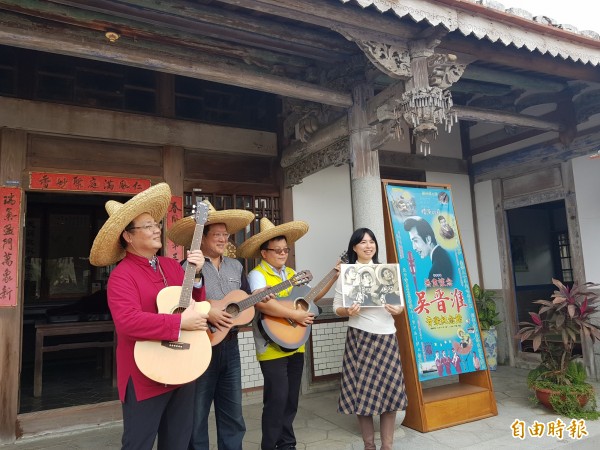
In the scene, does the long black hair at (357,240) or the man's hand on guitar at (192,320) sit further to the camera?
the long black hair at (357,240)

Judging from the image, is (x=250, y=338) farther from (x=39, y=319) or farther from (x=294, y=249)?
(x=39, y=319)

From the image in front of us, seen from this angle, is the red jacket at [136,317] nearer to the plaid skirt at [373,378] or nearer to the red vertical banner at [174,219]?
the plaid skirt at [373,378]

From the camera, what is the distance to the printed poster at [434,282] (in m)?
4.18

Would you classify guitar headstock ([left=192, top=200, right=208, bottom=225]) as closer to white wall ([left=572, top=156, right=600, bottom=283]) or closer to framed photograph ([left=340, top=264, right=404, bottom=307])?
framed photograph ([left=340, top=264, right=404, bottom=307])

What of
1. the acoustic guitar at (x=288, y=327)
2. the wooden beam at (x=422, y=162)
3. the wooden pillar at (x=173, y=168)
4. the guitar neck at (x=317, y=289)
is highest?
the wooden beam at (x=422, y=162)

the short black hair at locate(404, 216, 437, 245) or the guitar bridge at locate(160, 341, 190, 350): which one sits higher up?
the short black hair at locate(404, 216, 437, 245)

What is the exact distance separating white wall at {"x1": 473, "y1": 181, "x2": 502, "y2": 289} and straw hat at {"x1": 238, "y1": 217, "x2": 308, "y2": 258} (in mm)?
4595

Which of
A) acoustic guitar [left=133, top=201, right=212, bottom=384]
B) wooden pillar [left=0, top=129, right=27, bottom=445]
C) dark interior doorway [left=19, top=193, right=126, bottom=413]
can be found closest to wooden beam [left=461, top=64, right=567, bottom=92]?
acoustic guitar [left=133, top=201, right=212, bottom=384]

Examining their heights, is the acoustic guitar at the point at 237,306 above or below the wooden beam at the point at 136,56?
below

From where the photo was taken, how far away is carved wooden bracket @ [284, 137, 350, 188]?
458 cm

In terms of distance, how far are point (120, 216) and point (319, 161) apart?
3.01 m

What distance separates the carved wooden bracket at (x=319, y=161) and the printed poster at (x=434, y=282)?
2.00 feet

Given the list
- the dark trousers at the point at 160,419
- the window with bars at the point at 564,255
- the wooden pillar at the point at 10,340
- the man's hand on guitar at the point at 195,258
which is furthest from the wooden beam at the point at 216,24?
the window with bars at the point at 564,255

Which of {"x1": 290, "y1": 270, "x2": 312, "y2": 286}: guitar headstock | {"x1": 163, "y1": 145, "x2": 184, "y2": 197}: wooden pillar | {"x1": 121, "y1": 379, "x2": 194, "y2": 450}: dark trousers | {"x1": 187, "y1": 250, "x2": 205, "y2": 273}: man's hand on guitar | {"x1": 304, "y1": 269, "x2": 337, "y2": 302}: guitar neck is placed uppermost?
{"x1": 163, "y1": 145, "x2": 184, "y2": 197}: wooden pillar
